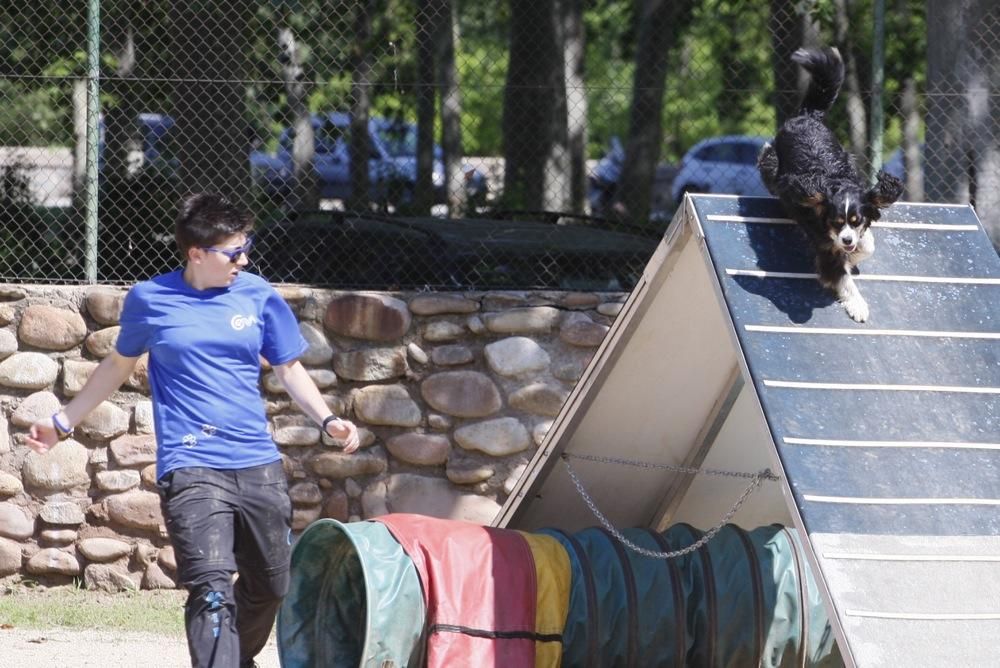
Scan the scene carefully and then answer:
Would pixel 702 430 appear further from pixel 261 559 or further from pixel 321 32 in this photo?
pixel 321 32

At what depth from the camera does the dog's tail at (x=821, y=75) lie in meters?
5.04

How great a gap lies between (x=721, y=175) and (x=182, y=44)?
→ 7.55m

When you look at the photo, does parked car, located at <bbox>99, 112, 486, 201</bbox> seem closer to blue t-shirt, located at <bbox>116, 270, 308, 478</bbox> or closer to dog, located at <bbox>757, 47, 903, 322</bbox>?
blue t-shirt, located at <bbox>116, 270, 308, 478</bbox>

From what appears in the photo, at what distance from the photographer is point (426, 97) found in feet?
40.8

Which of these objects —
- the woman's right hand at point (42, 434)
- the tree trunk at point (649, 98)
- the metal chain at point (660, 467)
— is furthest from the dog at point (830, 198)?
the tree trunk at point (649, 98)

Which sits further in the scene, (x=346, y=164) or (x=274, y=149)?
(x=346, y=164)

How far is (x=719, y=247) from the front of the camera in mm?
4508

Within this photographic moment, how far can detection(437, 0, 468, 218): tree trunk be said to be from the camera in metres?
9.77

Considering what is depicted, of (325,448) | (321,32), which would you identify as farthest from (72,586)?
(321,32)

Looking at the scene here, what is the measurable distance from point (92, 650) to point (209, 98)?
3378 mm

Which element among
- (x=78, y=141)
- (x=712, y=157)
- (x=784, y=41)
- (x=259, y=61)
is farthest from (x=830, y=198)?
(x=712, y=157)

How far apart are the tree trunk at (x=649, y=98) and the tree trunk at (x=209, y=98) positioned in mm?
5334

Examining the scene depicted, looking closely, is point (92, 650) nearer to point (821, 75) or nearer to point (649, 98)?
point (821, 75)

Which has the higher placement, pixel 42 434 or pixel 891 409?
pixel 891 409
